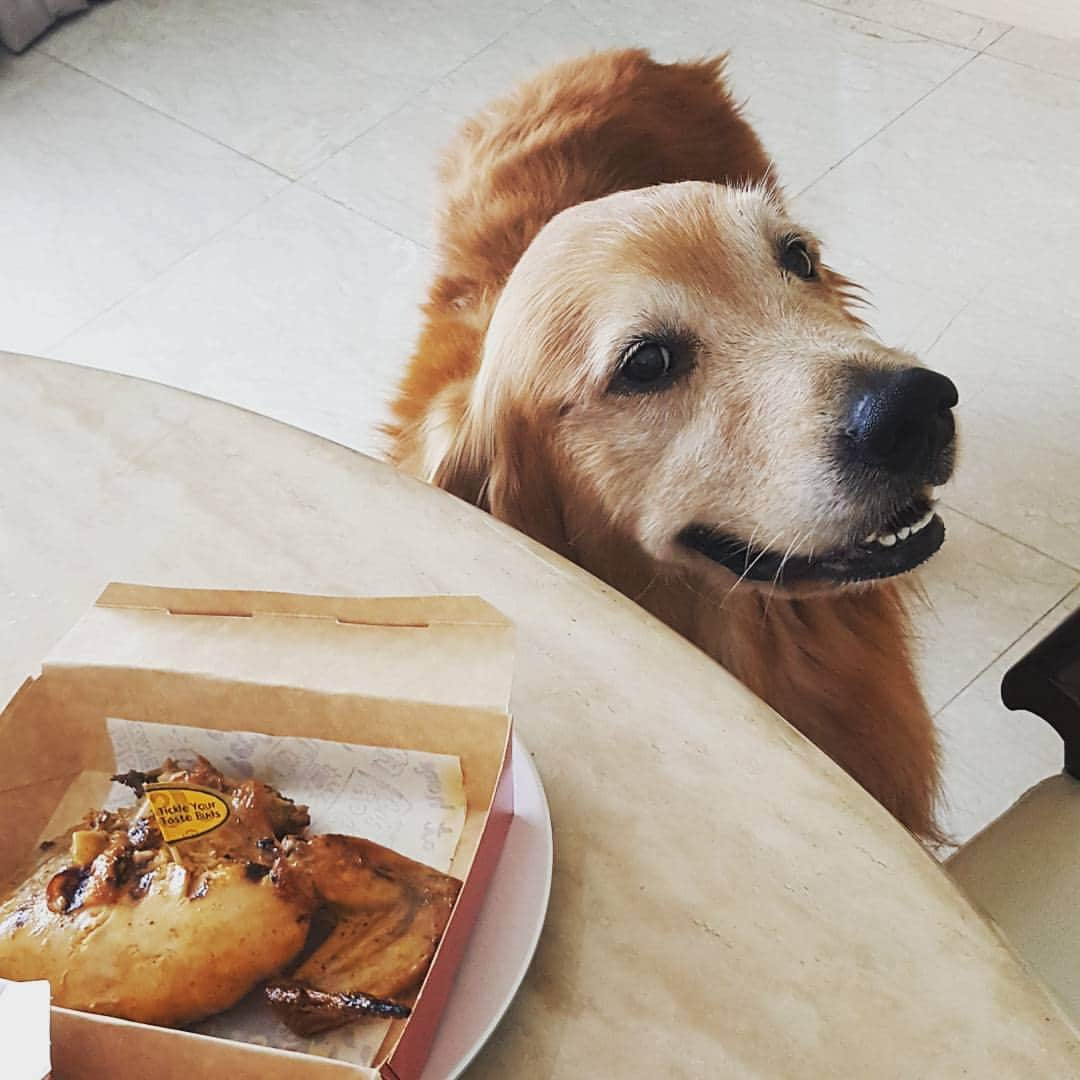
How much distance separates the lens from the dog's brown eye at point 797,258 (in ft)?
4.01

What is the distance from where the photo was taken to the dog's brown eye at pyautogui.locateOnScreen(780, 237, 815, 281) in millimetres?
1222

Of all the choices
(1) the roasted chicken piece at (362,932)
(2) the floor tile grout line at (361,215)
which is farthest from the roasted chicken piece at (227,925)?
(2) the floor tile grout line at (361,215)

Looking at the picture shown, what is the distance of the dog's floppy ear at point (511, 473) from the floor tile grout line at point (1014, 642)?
65 cm

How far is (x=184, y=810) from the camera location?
663 millimetres

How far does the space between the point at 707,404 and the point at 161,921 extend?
0.70m

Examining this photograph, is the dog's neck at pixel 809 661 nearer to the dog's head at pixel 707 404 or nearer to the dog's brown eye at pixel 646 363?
the dog's head at pixel 707 404

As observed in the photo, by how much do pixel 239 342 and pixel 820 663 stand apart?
1454 mm

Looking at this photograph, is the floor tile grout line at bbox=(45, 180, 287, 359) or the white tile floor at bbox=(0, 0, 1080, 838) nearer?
the white tile floor at bbox=(0, 0, 1080, 838)

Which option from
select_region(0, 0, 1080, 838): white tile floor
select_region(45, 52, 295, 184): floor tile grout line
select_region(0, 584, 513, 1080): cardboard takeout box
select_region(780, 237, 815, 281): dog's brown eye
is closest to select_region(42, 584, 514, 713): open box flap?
select_region(0, 584, 513, 1080): cardboard takeout box

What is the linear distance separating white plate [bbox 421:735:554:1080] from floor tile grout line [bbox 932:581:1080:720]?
1037mm

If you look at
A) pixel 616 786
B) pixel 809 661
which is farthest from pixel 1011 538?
pixel 616 786

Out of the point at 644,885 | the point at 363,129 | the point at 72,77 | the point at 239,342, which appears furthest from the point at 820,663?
the point at 72,77

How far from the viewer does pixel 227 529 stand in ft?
3.01

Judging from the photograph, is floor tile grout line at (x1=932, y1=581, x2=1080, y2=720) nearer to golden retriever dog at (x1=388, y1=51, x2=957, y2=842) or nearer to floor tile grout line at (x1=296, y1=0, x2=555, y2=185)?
golden retriever dog at (x1=388, y1=51, x2=957, y2=842)
